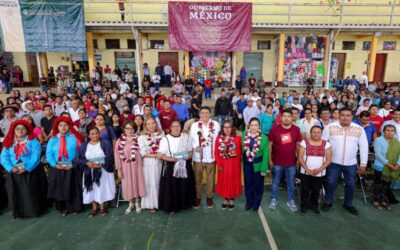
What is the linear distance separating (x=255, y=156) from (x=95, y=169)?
2617 millimetres

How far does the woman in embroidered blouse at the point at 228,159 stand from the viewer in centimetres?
416

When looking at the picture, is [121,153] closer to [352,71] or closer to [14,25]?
[14,25]

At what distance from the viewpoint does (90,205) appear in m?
4.66

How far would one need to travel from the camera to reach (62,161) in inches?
165

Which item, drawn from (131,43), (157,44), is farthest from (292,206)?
(131,43)

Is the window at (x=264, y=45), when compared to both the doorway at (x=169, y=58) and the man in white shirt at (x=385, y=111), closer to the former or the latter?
the doorway at (x=169, y=58)

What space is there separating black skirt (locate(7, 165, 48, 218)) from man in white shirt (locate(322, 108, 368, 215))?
16.2ft

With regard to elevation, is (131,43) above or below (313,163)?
above

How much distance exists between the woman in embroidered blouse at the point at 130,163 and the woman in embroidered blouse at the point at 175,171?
389 mm

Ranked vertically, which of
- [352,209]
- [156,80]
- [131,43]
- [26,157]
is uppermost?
[131,43]

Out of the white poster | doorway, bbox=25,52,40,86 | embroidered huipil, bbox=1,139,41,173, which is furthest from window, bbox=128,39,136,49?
embroidered huipil, bbox=1,139,41,173

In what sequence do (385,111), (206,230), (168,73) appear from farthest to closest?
(168,73) → (385,111) → (206,230)

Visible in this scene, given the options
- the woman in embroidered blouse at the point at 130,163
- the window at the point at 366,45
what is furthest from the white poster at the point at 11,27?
the window at the point at 366,45

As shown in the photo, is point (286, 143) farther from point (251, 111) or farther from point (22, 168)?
point (22, 168)
